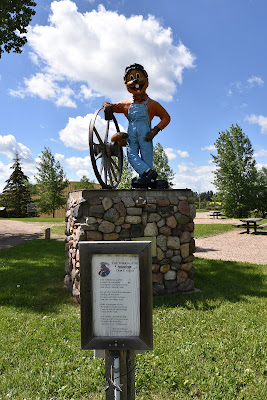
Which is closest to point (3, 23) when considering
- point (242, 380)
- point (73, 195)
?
point (73, 195)

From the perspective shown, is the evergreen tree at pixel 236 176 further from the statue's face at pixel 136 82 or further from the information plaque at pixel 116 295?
the information plaque at pixel 116 295

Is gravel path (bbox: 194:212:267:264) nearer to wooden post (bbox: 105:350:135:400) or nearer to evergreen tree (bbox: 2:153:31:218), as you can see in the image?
wooden post (bbox: 105:350:135:400)

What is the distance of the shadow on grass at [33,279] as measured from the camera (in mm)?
4449

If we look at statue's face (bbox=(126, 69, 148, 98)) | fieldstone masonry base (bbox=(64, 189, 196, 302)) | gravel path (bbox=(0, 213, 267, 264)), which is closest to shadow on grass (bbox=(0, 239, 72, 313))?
fieldstone masonry base (bbox=(64, 189, 196, 302))

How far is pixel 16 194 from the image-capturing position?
106 ft

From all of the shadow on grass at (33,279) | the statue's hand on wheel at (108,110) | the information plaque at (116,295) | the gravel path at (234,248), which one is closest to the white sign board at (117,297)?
the information plaque at (116,295)

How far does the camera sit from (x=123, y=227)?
4.37m

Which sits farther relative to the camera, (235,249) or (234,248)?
(234,248)

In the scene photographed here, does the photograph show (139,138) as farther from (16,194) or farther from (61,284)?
(16,194)

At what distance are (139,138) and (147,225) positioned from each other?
1.54 meters

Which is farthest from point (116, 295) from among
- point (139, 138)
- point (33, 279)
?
point (33, 279)

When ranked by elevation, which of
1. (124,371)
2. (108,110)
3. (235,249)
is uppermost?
(108,110)

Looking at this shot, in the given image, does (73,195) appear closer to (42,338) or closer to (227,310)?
(42,338)

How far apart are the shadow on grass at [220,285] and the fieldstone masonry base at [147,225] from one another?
321 mm
